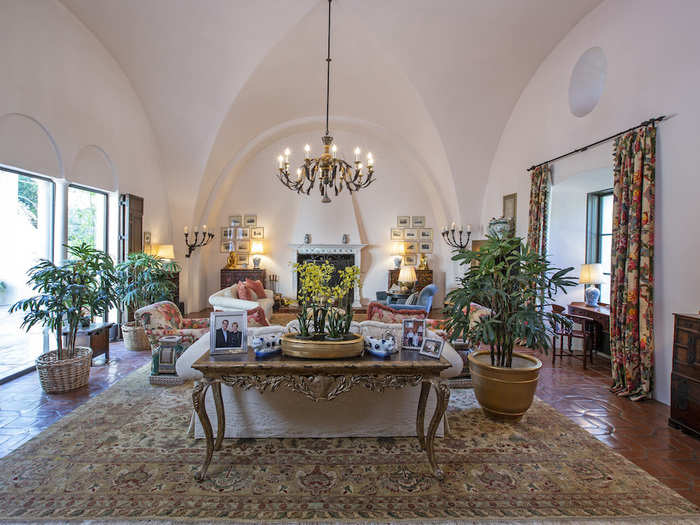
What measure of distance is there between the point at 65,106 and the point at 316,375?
216 inches

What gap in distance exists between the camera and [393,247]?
10.1 m

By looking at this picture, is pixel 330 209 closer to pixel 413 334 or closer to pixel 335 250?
pixel 335 250

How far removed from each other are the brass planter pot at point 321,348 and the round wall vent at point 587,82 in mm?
5135

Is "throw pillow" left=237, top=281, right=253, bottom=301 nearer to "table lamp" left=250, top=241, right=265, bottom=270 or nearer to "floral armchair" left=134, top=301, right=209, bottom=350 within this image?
"floral armchair" left=134, top=301, right=209, bottom=350

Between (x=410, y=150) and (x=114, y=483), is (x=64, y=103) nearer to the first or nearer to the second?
(x=114, y=483)

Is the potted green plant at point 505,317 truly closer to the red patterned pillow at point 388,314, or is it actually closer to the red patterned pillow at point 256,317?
the red patterned pillow at point 388,314

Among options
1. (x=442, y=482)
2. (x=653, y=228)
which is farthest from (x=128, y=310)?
(x=653, y=228)

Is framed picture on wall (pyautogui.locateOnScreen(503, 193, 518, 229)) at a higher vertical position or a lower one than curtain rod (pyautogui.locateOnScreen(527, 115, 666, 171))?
lower

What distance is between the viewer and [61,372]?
12.9 feet

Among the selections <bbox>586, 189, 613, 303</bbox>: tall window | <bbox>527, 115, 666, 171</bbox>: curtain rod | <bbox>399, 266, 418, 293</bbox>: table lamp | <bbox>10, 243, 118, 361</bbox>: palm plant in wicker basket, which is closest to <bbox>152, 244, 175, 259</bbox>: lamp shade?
<bbox>10, 243, 118, 361</bbox>: palm plant in wicker basket

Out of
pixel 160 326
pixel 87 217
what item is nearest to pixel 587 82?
pixel 160 326

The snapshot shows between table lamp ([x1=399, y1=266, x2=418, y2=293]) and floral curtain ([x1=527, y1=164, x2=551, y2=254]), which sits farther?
table lamp ([x1=399, y1=266, x2=418, y2=293])

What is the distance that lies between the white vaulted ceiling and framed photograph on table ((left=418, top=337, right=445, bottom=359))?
4986 millimetres

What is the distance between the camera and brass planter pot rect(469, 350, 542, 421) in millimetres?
3262
